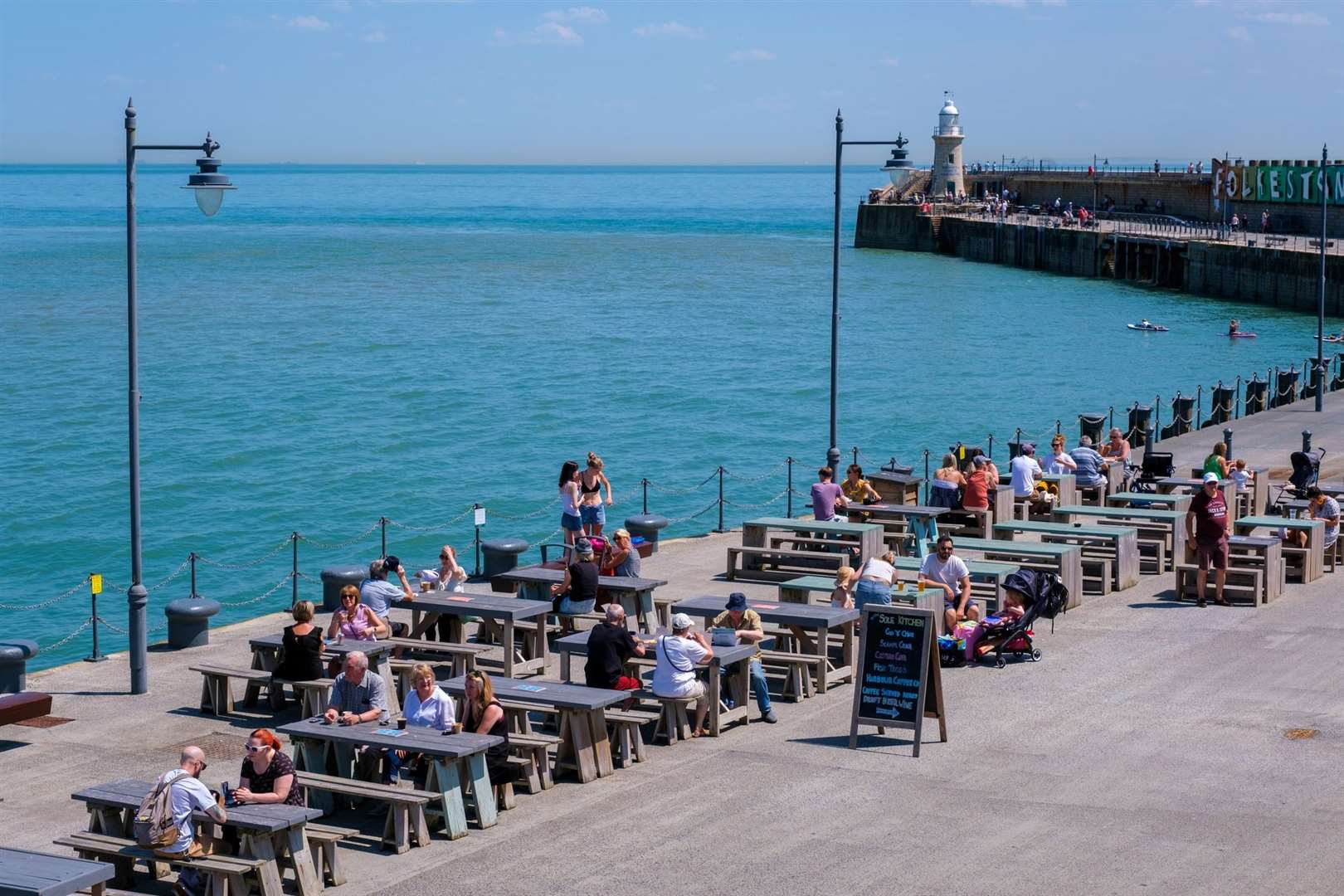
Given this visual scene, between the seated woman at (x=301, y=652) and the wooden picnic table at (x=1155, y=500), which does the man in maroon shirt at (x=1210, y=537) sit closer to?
the wooden picnic table at (x=1155, y=500)

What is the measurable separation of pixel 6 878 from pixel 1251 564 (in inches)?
547

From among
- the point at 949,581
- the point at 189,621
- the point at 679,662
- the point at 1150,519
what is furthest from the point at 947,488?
the point at 189,621

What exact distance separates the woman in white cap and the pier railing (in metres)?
11.1

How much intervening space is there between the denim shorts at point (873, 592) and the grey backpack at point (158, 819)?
7.10m

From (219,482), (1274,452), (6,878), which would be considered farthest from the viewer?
(219,482)

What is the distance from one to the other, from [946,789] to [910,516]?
29.1 ft

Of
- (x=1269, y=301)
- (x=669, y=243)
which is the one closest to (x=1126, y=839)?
(x=1269, y=301)

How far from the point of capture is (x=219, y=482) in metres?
41.7

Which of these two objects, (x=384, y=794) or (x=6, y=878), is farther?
(x=384, y=794)

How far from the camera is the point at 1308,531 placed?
19.6m

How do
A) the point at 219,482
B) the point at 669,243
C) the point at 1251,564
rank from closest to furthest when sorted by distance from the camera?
the point at 1251,564 < the point at 219,482 < the point at 669,243

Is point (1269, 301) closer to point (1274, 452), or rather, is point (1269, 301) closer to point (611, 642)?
point (1274, 452)

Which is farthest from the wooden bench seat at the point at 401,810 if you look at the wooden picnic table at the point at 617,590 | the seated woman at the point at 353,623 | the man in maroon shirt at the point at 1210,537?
the man in maroon shirt at the point at 1210,537

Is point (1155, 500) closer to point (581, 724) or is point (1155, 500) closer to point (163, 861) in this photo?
point (581, 724)
